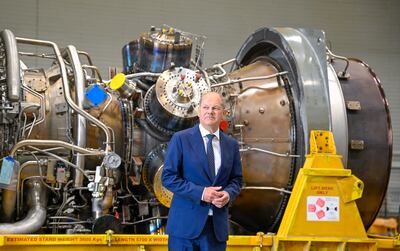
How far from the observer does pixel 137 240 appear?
3475mm

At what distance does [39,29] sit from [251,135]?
4723 millimetres

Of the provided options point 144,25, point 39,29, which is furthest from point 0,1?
point 144,25

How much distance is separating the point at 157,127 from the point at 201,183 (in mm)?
1291

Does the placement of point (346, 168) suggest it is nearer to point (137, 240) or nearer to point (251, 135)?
point (251, 135)

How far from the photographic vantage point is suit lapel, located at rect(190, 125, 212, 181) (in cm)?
291

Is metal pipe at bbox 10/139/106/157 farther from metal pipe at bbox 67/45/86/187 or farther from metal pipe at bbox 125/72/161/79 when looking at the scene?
metal pipe at bbox 125/72/161/79

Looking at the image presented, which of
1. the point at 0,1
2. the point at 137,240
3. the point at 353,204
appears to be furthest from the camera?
the point at 0,1

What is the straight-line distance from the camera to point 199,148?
9.64ft

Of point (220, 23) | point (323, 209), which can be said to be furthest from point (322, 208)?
point (220, 23)

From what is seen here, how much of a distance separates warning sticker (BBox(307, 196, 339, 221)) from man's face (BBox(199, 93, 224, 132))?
1.07m

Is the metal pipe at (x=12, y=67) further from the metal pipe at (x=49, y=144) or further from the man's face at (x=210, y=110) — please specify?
the man's face at (x=210, y=110)

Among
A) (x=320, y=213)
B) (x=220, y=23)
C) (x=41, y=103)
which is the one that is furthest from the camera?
(x=220, y=23)

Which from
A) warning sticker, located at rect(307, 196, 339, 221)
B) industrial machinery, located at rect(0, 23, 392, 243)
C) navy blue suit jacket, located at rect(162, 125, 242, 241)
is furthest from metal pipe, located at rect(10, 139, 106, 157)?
warning sticker, located at rect(307, 196, 339, 221)

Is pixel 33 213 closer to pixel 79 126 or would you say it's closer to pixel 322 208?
pixel 79 126
